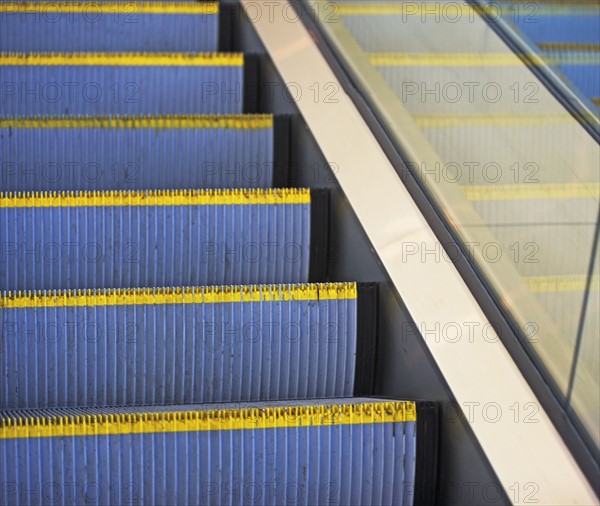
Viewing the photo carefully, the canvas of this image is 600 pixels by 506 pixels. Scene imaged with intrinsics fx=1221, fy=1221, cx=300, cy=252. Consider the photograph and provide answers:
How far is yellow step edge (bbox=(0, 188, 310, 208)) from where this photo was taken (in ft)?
10.1

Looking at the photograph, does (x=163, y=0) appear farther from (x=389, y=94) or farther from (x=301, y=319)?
(x=301, y=319)

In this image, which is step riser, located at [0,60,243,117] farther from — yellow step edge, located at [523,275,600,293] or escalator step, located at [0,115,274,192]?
yellow step edge, located at [523,275,600,293]

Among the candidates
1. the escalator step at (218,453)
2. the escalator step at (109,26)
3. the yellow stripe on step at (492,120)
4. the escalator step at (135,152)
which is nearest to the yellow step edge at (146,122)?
the escalator step at (135,152)

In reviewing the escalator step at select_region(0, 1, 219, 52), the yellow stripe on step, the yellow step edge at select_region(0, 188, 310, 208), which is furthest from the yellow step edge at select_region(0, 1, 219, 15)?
the yellow stripe on step

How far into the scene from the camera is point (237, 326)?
9.17ft

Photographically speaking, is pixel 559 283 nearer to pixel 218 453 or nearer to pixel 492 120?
pixel 492 120

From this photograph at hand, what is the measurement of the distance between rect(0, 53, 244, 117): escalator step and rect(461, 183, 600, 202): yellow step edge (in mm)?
1624

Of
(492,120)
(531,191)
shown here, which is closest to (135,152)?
(492,120)

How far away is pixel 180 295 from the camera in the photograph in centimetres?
278

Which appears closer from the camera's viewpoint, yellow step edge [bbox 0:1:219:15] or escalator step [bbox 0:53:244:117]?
escalator step [bbox 0:53:244:117]

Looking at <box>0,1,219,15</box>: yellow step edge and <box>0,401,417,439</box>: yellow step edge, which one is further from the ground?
<box>0,1,219,15</box>: yellow step edge

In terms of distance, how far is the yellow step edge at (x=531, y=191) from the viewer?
6.84 feet

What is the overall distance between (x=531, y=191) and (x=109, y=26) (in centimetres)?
253

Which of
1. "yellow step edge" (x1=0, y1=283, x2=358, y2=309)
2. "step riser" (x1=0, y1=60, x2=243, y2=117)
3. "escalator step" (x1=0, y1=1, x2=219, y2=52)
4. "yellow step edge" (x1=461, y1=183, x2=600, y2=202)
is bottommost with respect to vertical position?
"yellow step edge" (x1=0, y1=283, x2=358, y2=309)
